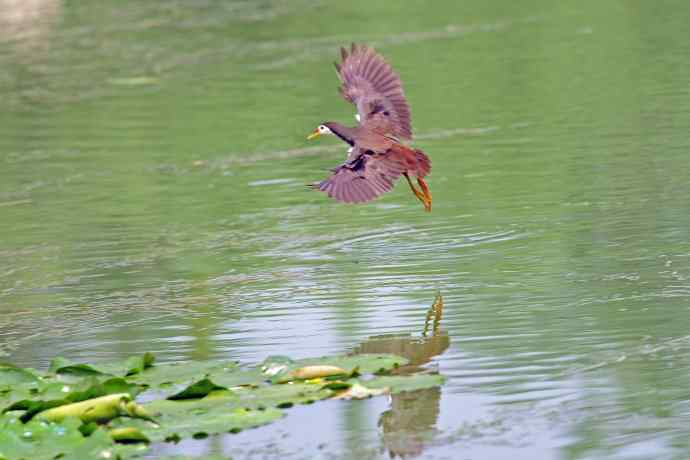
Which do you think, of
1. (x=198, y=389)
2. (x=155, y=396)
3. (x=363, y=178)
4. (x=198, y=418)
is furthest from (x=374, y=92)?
(x=198, y=418)

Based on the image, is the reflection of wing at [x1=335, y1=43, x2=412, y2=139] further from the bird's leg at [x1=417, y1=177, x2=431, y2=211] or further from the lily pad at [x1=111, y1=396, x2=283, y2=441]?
the lily pad at [x1=111, y1=396, x2=283, y2=441]

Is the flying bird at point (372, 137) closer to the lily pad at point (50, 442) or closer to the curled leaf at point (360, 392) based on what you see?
the curled leaf at point (360, 392)

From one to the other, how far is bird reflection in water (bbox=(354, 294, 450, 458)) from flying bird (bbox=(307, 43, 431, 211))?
1.09 m

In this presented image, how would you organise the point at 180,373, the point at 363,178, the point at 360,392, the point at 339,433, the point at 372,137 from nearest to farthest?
the point at 339,433 → the point at 360,392 → the point at 180,373 → the point at 363,178 → the point at 372,137

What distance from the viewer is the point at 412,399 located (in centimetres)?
664

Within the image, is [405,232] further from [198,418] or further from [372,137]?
[198,418]

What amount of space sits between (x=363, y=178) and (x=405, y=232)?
46.7 inches

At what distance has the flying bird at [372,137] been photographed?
886 cm

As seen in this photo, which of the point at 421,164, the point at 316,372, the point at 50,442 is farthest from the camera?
the point at 421,164

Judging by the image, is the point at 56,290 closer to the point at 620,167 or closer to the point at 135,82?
the point at 620,167

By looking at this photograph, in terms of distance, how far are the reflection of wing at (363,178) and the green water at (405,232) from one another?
0.48m

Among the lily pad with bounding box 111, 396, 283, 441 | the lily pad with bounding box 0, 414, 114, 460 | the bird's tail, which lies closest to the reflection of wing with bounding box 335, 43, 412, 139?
the bird's tail

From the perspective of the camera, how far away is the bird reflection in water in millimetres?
6219

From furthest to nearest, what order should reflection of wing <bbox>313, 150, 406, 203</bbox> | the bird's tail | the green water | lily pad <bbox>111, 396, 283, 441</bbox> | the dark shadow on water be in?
the bird's tail → reflection of wing <bbox>313, 150, 406, 203</bbox> → the green water → lily pad <bbox>111, 396, 283, 441</bbox> → the dark shadow on water
